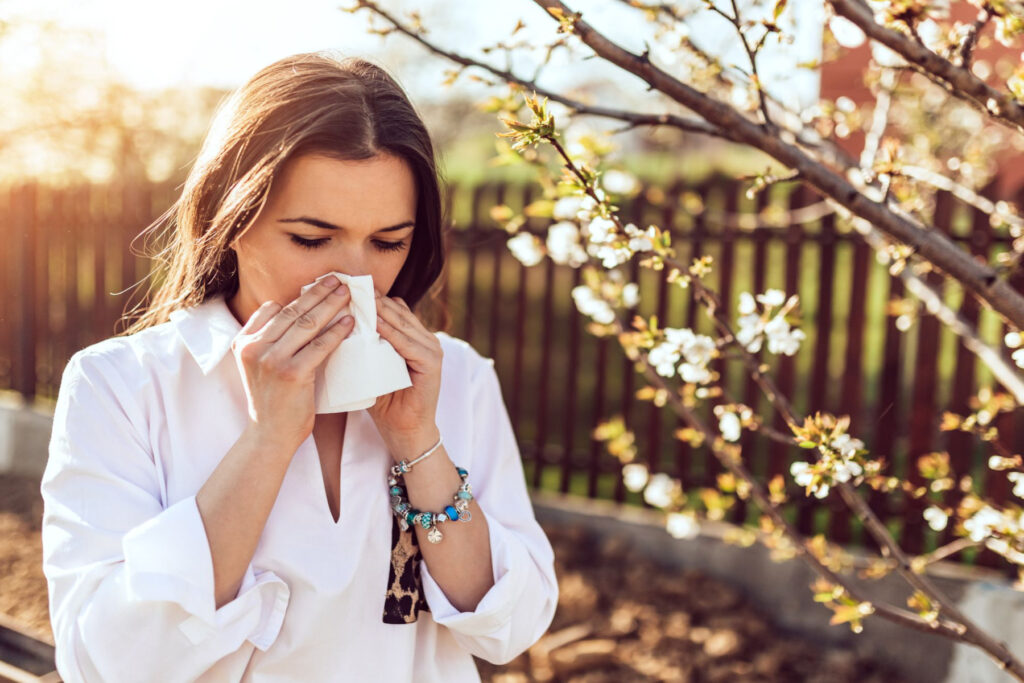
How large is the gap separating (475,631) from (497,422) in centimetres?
44

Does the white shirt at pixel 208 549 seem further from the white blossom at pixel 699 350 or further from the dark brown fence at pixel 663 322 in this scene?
the dark brown fence at pixel 663 322

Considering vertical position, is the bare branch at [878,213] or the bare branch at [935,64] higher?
the bare branch at [935,64]

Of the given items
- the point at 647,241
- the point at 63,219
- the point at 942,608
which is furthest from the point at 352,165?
the point at 63,219

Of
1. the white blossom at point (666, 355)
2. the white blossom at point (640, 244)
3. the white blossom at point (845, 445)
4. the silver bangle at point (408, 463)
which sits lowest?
the silver bangle at point (408, 463)

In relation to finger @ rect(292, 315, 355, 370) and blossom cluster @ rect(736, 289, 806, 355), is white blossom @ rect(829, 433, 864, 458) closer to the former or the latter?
blossom cluster @ rect(736, 289, 806, 355)

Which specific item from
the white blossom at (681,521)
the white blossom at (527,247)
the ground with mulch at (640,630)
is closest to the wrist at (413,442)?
the white blossom at (527,247)

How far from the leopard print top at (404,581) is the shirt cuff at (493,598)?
0.06 ft

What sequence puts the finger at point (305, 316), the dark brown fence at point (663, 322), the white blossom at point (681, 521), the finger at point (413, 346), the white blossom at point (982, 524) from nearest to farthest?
the finger at point (305, 316)
the finger at point (413, 346)
the white blossom at point (982, 524)
the white blossom at point (681, 521)
the dark brown fence at point (663, 322)

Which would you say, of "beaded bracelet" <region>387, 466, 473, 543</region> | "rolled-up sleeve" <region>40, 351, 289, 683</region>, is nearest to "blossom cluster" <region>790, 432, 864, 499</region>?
"beaded bracelet" <region>387, 466, 473, 543</region>

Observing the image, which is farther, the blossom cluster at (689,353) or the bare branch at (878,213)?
the blossom cluster at (689,353)

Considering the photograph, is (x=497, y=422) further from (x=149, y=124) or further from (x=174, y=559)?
(x=149, y=124)

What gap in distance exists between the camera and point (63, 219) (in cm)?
736

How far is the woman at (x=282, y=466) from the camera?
141 centimetres

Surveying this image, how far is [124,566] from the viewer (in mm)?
1385
